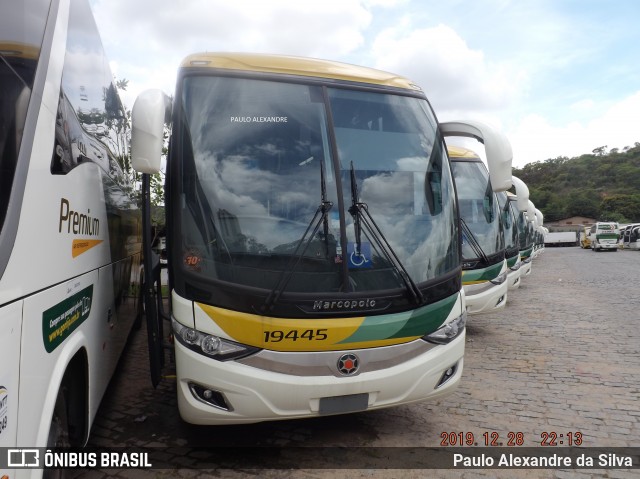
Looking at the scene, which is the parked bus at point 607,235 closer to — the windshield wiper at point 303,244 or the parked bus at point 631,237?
the parked bus at point 631,237

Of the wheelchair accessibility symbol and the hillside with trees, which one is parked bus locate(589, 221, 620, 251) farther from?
the wheelchair accessibility symbol

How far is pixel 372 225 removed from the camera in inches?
150

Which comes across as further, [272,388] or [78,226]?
[272,388]

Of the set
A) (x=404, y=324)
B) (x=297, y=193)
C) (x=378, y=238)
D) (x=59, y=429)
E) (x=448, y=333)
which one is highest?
(x=297, y=193)

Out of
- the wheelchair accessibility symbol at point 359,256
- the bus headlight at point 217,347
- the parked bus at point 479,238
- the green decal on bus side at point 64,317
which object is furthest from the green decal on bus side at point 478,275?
the green decal on bus side at point 64,317

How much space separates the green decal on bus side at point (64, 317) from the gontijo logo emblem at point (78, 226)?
32cm

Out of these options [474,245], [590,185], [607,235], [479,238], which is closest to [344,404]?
[474,245]

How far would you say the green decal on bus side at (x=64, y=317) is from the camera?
2.61m

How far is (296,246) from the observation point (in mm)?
3621

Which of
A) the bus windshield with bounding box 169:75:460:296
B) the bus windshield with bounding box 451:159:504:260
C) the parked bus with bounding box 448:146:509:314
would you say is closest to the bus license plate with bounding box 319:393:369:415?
the bus windshield with bounding box 169:75:460:296

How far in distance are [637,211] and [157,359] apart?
92316 mm

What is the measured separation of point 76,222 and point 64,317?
660 millimetres

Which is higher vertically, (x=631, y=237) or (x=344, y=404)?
(x=631, y=237)

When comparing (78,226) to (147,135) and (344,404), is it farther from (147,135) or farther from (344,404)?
A: (344,404)
